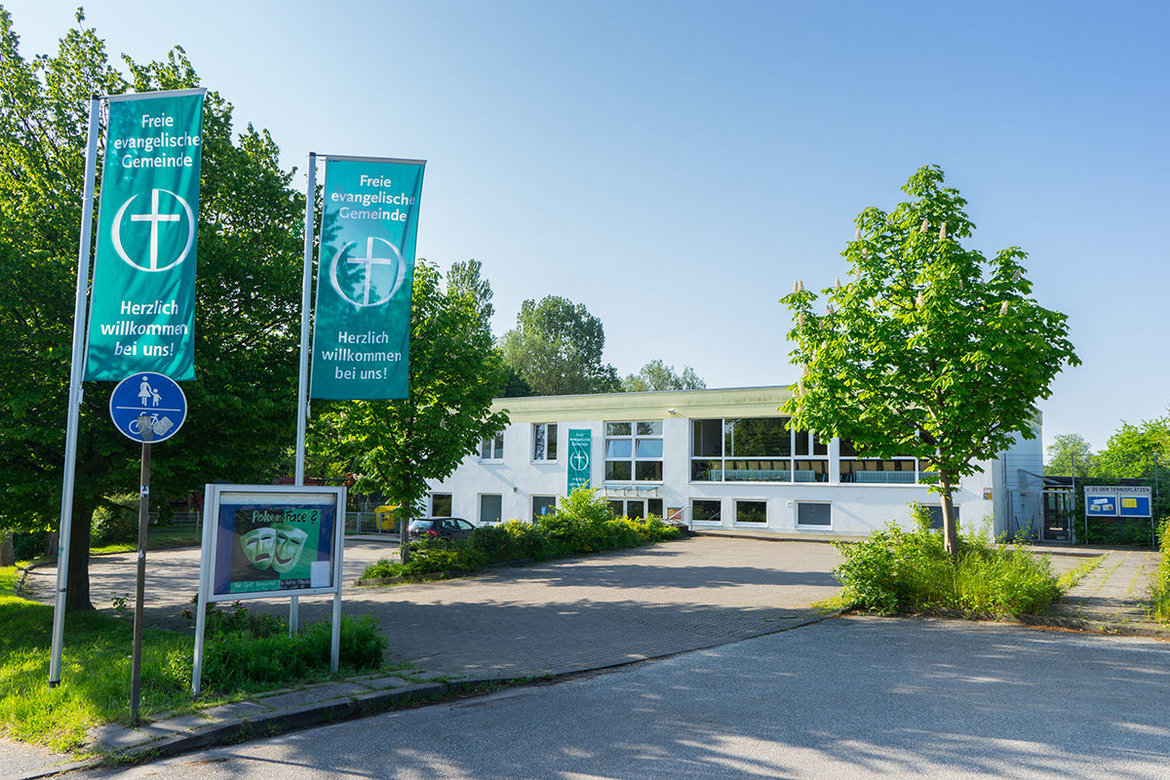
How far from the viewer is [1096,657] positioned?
873 centimetres

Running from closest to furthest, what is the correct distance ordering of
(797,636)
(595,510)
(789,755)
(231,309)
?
(789,755), (797,636), (231,309), (595,510)

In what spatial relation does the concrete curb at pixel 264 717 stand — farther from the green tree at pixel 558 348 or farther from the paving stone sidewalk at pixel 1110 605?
the green tree at pixel 558 348

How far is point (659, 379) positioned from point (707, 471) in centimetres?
5262

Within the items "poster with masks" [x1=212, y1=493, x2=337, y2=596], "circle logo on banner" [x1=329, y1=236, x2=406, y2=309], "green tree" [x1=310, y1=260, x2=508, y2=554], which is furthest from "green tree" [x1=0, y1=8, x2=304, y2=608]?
"green tree" [x1=310, y1=260, x2=508, y2=554]

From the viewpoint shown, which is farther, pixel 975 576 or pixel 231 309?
pixel 231 309

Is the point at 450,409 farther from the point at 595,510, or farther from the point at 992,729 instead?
the point at 992,729

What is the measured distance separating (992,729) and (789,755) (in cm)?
184

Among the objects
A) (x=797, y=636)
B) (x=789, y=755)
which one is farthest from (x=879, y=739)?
(x=797, y=636)

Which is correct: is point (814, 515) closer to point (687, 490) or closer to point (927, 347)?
point (687, 490)

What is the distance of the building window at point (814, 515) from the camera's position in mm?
32250

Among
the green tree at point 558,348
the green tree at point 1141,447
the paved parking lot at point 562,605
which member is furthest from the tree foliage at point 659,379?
the paved parking lot at point 562,605

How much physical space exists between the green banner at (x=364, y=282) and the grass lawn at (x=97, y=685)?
9.18ft

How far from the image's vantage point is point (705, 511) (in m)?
35.0

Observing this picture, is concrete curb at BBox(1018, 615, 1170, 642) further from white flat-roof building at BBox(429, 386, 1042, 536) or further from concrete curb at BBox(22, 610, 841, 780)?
white flat-roof building at BBox(429, 386, 1042, 536)
